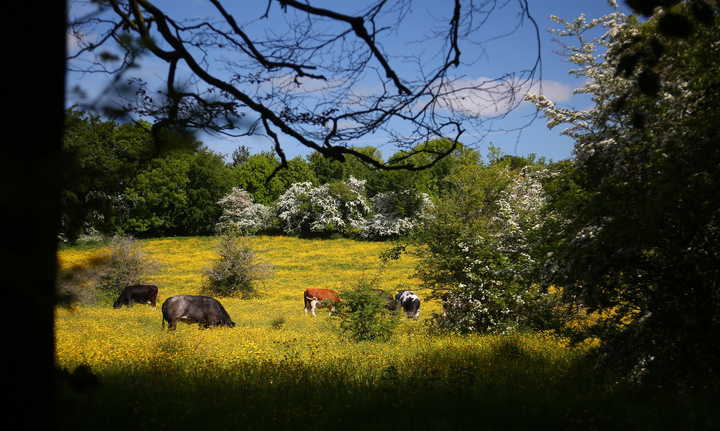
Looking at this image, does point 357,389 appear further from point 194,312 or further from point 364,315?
point 194,312

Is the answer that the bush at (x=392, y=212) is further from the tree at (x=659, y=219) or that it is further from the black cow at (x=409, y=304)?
the tree at (x=659, y=219)

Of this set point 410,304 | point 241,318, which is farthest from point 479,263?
point 241,318

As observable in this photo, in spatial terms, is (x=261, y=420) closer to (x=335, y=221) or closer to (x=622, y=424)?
(x=622, y=424)

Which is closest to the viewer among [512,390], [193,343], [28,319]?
[28,319]

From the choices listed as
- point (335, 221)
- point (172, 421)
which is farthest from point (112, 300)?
point (335, 221)

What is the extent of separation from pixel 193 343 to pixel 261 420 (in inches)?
244

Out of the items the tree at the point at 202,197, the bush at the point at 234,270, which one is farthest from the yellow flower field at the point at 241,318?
the tree at the point at 202,197

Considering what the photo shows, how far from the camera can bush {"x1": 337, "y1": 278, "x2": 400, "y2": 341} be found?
12000 millimetres

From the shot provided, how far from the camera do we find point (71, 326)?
40.9 feet

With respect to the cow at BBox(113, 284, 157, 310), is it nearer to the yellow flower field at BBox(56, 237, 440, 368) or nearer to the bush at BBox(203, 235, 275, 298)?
the yellow flower field at BBox(56, 237, 440, 368)

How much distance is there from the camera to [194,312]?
1491 cm

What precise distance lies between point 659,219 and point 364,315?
836 cm

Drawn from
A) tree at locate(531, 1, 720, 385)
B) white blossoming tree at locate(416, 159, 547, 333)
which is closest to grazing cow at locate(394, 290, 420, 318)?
white blossoming tree at locate(416, 159, 547, 333)

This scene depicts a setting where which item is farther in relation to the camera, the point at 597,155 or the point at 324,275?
the point at 324,275
